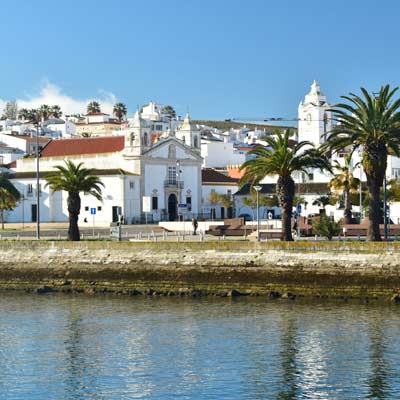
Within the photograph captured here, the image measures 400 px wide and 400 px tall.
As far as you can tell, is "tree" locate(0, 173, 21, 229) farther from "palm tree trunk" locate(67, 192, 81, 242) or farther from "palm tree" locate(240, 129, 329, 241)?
"palm tree" locate(240, 129, 329, 241)

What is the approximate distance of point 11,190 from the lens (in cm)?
9819

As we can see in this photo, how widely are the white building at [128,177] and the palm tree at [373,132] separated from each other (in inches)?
2043

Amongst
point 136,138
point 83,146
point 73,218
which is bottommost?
point 73,218

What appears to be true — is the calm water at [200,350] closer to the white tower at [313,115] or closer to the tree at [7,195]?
the tree at [7,195]

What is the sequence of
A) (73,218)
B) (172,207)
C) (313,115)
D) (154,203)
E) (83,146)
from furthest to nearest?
(313,115)
(83,146)
(172,207)
(154,203)
(73,218)

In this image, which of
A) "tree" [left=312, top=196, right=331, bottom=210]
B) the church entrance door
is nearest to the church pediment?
the church entrance door

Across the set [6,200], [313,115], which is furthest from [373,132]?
[313,115]

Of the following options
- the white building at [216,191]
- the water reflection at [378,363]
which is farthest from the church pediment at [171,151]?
A: the water reflection at [378,363]

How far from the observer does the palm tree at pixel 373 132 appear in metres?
47.1

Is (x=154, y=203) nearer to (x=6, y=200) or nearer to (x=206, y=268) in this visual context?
(x=6, y=200)

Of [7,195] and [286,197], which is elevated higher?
[7,195]

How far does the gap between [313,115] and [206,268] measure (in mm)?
102287

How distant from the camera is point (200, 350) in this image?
32844mm

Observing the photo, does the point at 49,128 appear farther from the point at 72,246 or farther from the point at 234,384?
the point at 234,384
